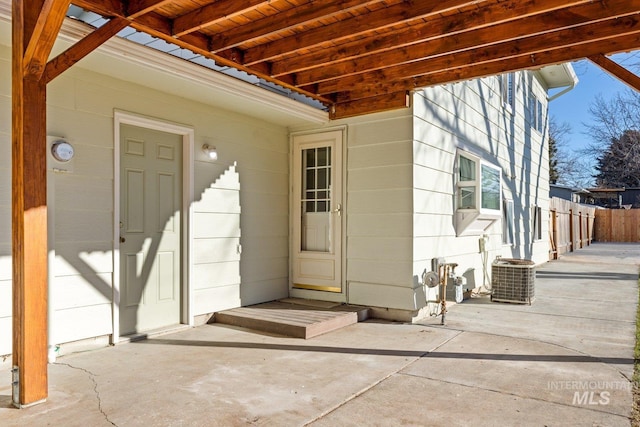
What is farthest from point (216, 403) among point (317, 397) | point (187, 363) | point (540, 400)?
point (540, 400)

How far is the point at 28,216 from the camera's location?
2.63 m

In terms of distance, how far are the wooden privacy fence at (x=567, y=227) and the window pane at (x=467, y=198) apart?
24.2 ft

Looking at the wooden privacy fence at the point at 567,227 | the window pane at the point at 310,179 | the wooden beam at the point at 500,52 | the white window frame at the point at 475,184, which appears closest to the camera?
the wooden beam at the point at 500,52

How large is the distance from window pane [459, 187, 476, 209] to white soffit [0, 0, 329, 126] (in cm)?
217

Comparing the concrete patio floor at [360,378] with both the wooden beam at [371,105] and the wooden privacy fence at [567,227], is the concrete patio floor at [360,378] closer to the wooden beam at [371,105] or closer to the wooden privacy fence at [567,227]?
the wooden beam at [371,105]

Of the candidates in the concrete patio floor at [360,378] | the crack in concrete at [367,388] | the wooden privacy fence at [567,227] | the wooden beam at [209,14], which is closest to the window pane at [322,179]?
the concrete patio floor at [360,378]

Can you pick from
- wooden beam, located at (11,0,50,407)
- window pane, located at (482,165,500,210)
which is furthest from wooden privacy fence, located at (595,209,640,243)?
wooden beam, located at (11,0,50,407)

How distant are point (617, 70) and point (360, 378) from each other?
3.30 meters

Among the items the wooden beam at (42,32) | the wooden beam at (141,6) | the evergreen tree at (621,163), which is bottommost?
the wooden beam at (42,32)

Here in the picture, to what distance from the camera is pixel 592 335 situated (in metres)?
4.42

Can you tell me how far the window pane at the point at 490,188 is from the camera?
621 centimetres

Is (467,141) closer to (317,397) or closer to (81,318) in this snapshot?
(317,397)

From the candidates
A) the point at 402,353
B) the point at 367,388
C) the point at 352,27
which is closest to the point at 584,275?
the point at 402,353

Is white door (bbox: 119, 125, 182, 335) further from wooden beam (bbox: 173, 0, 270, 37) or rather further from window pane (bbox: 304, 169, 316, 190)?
window pane (bbox: 304, 169, 316, 190)
